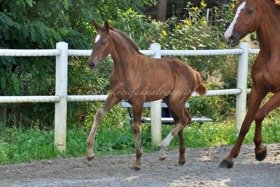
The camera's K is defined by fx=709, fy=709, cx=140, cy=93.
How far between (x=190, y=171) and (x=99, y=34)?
196 centimetres

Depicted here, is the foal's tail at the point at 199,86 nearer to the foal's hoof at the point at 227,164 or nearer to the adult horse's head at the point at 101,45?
the foal's hoof at the point at 227,164

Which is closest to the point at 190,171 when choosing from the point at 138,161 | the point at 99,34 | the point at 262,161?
the point at 138,161

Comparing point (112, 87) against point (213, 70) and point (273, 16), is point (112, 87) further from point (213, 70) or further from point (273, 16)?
point (213, 70)

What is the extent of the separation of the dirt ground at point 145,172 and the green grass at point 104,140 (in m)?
0.41

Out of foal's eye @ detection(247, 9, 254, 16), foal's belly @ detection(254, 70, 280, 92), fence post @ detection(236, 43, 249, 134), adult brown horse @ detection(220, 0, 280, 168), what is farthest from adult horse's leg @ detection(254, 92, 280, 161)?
fence post @ detection(236, 43, 249, 134)

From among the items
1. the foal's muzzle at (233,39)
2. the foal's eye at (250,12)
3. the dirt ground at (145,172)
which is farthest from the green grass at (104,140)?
the foal's eye at (250,12)

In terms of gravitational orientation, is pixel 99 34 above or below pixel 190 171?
above

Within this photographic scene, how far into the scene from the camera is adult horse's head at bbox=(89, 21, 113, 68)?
810 cm

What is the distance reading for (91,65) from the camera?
8.05 meters

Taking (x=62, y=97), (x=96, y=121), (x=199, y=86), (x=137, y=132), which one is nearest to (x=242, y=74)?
(x=199, y=86)

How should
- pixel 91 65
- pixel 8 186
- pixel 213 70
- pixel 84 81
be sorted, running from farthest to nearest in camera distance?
pixel 213 70, pixel 84 81, pixel 91 65, pixel 8 186

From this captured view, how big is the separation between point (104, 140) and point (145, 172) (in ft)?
6.93

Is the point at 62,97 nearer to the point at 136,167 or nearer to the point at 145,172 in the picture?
the point at 136,167

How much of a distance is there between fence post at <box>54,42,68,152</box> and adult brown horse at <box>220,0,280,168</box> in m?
2.29
